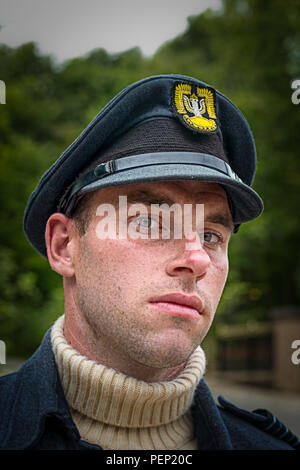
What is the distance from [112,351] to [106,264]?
27 cm

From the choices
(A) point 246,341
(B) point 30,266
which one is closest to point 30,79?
(B) point 30,266

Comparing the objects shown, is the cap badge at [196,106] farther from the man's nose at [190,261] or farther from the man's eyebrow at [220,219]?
the man's nose at [190,261]

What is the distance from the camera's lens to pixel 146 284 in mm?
1508

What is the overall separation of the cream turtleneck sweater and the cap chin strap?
53 cm

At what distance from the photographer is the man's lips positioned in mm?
1492

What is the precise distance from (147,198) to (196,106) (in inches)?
15.9

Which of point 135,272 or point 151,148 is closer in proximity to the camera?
point 135,272

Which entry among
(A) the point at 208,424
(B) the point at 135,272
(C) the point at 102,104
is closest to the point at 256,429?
(A) the point at 208,424

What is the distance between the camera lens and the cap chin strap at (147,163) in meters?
1.61

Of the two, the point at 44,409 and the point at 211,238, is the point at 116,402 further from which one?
the point at 211,238

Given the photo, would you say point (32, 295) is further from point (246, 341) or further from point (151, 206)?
point (151, 206)

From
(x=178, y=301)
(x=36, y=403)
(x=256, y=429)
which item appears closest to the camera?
(x=178, y=301)

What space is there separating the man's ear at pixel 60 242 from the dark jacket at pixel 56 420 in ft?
0.90
